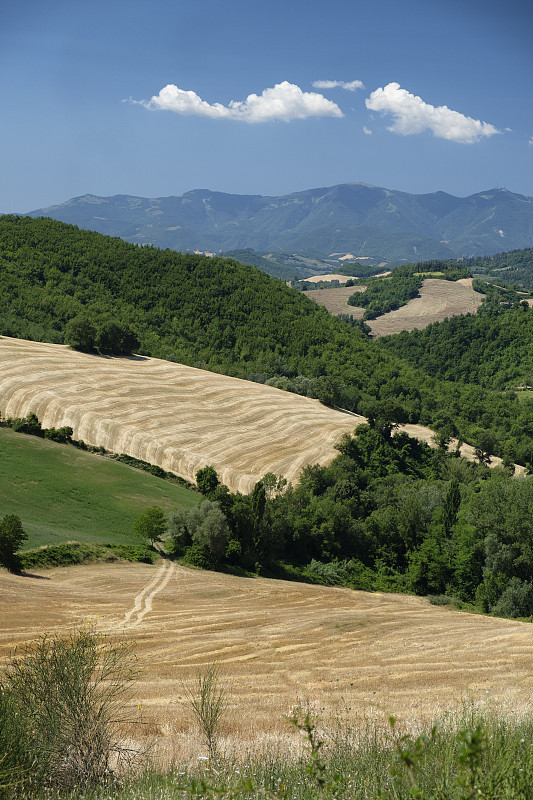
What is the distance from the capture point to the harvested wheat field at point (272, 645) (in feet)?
50.6

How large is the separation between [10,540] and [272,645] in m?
16.0

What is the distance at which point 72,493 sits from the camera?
54312mm

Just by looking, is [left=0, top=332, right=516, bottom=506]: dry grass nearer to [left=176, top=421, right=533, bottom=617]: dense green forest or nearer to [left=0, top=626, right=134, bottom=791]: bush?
[left=176, top=421, right=533, bottom=617]: dense green forest

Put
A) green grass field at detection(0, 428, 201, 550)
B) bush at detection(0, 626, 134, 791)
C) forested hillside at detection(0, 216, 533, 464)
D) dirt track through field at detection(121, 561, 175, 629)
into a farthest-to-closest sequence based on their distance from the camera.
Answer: forested hillside at detection(0, 216, 533, 464), green grass field at detection(0, 428, 201, 550), dirt track through field at detection(121, 561, 175, 629), bush at detection(0, 626, 134, 791)

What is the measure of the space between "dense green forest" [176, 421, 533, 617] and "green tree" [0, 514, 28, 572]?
13.8m

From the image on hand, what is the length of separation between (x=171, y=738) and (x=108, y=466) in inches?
2085

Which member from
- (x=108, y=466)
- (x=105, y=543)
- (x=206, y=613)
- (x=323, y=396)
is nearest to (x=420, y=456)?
(x=323, y=396)

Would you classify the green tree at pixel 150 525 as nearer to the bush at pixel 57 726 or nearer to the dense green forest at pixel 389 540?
the dense green forest at pixel 389 540

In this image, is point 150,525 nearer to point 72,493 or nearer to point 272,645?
point 72,493

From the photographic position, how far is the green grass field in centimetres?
4527

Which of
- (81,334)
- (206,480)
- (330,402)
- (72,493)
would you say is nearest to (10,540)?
(72,493)

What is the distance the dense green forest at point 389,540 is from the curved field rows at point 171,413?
9.49 m

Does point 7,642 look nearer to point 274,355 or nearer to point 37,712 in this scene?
point 37,712

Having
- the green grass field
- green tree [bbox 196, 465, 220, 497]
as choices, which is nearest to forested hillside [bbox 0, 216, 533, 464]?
green tree [bbox 196, 465, 220, 497]
